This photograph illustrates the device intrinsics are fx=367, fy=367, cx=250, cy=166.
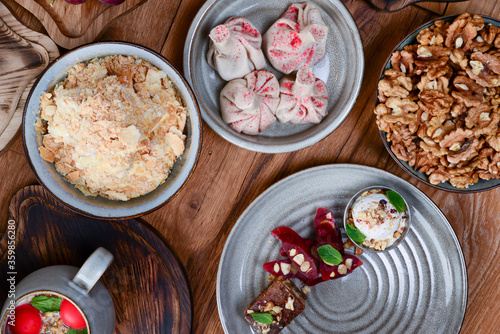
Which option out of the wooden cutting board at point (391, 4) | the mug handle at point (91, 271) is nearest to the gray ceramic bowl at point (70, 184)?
the mug handle at point (91, 271)

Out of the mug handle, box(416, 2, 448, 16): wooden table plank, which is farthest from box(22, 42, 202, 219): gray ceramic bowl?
box(416, 2, 448, 16): wooden table plank

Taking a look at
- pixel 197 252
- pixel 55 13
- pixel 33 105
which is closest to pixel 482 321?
pixel 197 252

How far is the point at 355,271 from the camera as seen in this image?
54.3 inches

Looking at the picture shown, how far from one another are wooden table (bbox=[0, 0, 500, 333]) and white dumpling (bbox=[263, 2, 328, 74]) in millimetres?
175

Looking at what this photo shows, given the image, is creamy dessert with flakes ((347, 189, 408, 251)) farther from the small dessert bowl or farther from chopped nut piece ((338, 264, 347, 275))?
chopped nut piece ((338, 264, 347, 275))

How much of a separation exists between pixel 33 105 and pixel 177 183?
0.48 meters

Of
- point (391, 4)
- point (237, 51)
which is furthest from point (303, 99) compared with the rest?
point (391, 4)

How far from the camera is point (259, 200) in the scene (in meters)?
1.33

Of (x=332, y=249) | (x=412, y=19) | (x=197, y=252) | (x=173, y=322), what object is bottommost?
(x=173, y=322)

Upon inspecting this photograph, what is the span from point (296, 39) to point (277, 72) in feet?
0.52

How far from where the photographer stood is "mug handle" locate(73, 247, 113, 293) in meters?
1.08

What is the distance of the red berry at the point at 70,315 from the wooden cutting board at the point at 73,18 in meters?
0.85

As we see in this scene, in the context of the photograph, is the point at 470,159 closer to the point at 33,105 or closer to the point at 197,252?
the point at 197,252

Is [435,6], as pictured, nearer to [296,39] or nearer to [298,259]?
[296,39]
